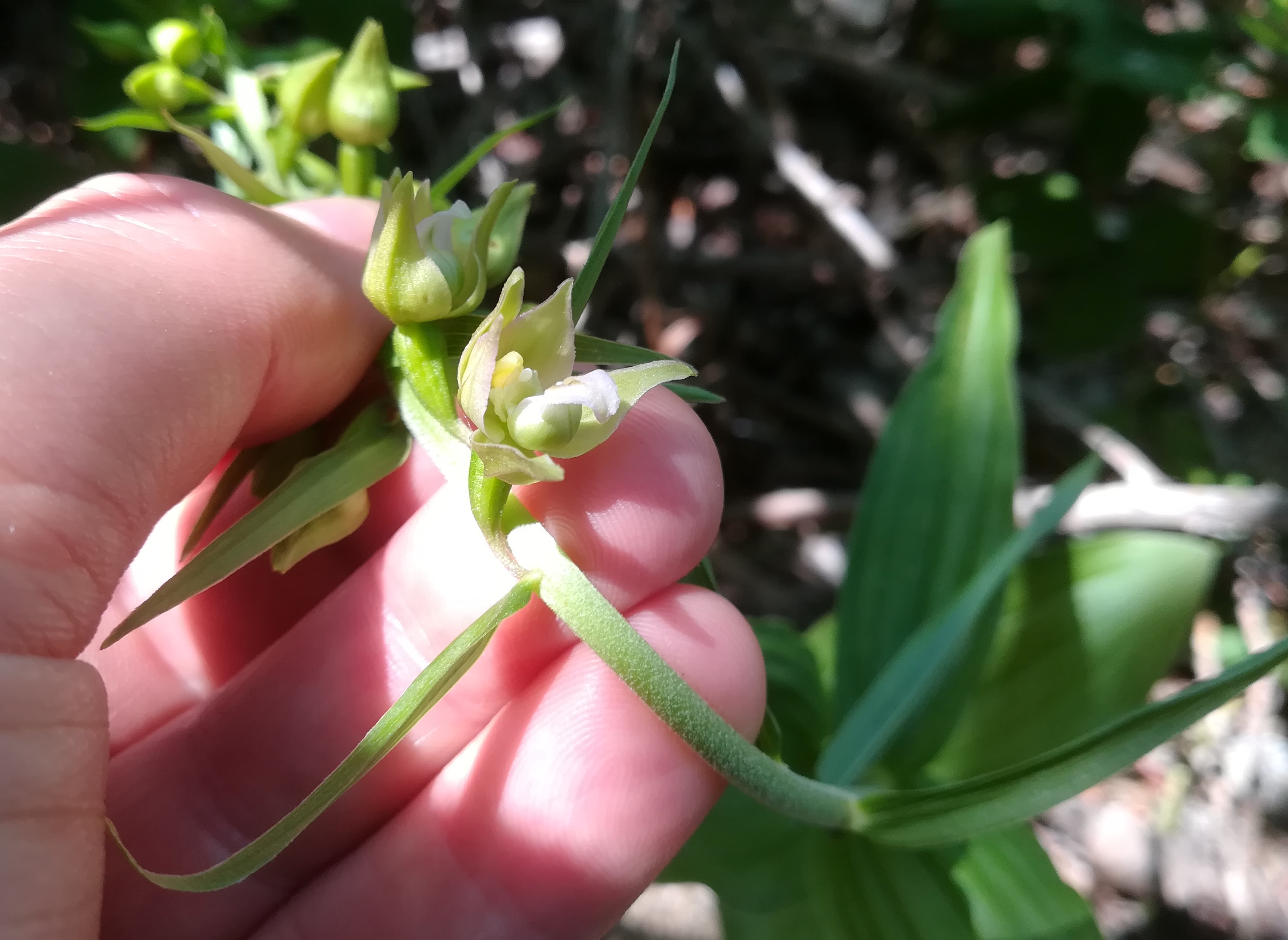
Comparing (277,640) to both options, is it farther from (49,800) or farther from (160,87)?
(160,87)

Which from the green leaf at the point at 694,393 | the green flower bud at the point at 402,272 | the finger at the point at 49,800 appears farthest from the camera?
the green leaf at the point at 694,393

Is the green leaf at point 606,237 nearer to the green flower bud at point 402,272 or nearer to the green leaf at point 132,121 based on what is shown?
the green flower bud at point 402,272

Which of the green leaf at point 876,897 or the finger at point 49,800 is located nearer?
the finger at point 49,800

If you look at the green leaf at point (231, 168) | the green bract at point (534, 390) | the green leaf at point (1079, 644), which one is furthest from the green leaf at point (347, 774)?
the green leaf at point (1079, 644)

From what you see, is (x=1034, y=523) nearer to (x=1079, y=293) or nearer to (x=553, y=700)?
(x=553, y=700)

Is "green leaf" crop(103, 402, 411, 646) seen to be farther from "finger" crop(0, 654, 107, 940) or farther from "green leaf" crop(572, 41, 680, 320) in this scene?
"green leaf" crop(572, 41, 680, 320)

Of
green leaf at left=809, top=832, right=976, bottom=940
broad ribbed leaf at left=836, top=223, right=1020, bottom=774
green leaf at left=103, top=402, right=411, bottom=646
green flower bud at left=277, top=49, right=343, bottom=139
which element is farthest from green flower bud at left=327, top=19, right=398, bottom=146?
green leaf at left=809, top=832, right=976, bottom=940
